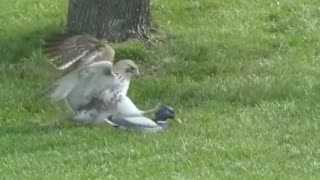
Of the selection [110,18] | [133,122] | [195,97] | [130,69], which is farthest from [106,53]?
[110,18]

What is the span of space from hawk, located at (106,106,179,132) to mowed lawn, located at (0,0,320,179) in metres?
0.08

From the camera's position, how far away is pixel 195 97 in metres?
9.07

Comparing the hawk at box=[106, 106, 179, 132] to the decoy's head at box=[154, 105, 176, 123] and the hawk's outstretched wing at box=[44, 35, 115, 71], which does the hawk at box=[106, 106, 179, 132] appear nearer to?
the decoy's head at box=[154, 105, 176, 123]

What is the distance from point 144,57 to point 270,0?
220 centimetres

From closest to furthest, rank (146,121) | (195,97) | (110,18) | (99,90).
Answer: (146,121) → (99,90) → (195,97) → (110,18)

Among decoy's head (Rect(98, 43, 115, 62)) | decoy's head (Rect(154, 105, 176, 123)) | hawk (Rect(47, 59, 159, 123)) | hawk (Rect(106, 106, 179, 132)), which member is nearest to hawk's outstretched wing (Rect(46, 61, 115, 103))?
hawk (Rect(47, 59, 159, 123))

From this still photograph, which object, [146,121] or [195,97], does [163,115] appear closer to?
[146,121]

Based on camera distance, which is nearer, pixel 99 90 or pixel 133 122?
pixel 133 122

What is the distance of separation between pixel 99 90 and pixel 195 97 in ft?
3.99

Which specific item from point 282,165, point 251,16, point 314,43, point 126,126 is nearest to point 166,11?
point 251,16

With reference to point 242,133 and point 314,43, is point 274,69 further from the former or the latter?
point 242,133

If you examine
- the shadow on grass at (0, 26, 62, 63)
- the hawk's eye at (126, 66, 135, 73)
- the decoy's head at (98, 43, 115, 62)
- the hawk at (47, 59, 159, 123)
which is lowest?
the shadow on grass at (0, 26, 62, 63)

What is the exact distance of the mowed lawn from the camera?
23.6 feet

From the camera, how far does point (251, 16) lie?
1113 cm
